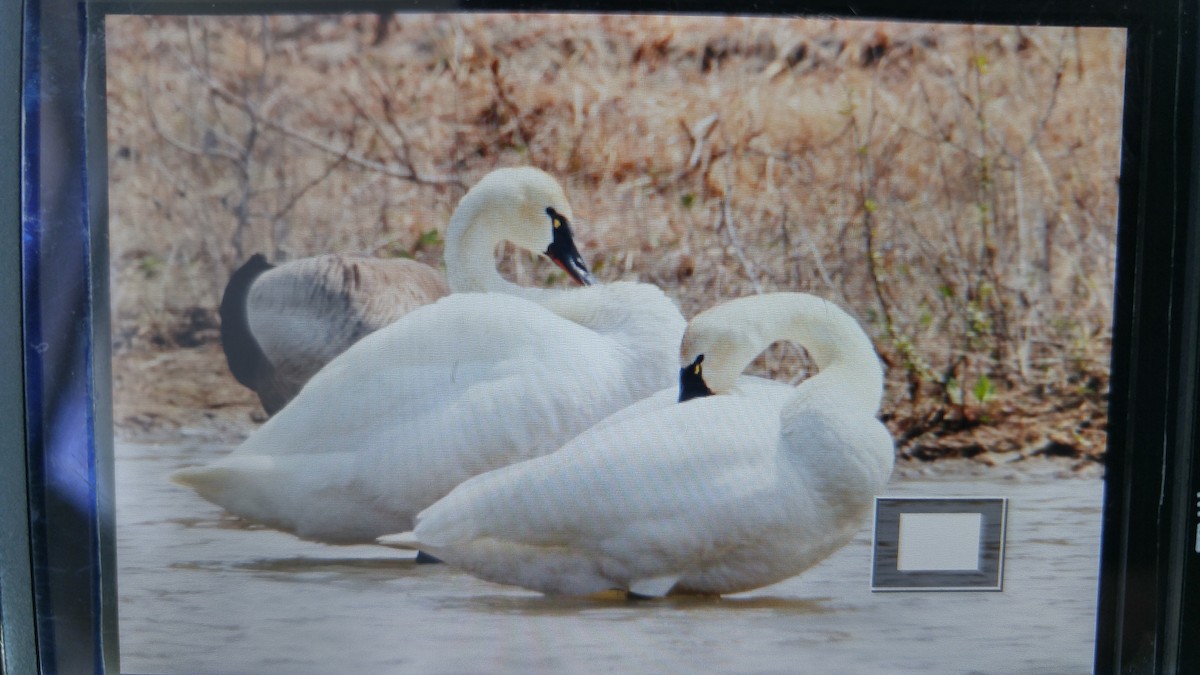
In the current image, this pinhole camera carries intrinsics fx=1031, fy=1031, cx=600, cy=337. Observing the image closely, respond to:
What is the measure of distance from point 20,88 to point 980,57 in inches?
63.7

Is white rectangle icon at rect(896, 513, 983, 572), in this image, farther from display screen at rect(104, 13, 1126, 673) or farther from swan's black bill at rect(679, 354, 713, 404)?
swan's black bill at rect(679, 354, 713, 404)

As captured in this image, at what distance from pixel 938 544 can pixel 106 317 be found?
4.99ft

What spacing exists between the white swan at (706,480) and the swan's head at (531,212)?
262 millimetres

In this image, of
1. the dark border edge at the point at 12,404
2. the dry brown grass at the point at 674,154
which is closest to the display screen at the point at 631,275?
the dry brown grass at the point at 674,154

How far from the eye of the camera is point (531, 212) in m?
1.78

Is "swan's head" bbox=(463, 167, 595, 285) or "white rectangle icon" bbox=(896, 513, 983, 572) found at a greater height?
"swan's head" bbox=(463, 167, 595, 285)

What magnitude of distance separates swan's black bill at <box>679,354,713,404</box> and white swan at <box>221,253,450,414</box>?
1.45 feet

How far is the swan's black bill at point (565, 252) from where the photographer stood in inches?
70.1

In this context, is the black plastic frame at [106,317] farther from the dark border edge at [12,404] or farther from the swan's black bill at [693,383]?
the swan's black bill at [693,383]

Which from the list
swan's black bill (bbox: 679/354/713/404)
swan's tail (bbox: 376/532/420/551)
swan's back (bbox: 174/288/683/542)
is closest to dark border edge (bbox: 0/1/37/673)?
swan's back (bbox: 174/288/683/542)

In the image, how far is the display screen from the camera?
5.68ft

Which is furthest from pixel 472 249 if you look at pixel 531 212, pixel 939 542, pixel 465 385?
pixel 939 542

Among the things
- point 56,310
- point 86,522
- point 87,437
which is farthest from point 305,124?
point 86,522

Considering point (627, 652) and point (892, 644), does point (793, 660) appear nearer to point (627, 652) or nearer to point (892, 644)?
point (892, 644)
